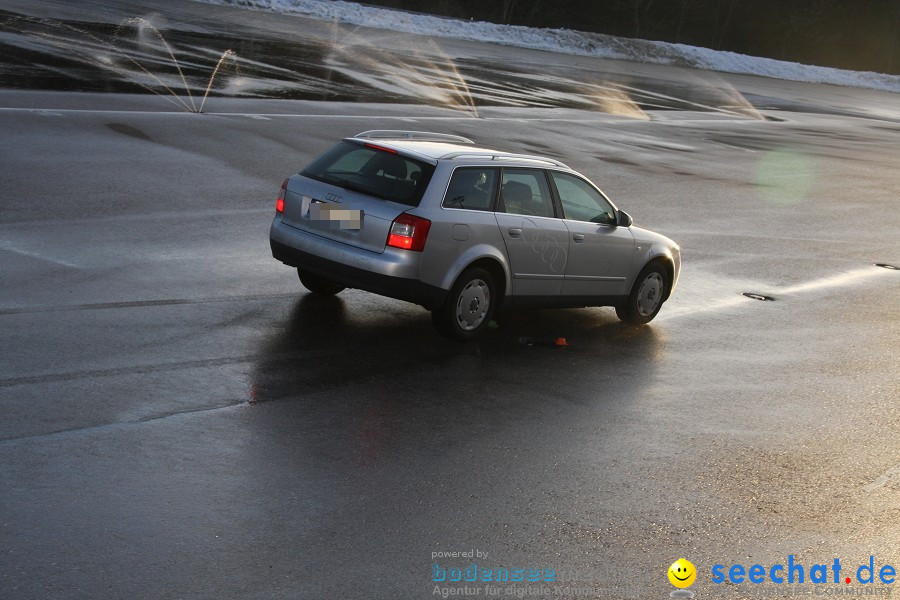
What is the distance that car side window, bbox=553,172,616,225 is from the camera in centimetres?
1064

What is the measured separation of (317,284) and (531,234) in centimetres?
198

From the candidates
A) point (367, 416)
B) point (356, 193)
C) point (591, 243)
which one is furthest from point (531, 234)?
point (367, 416)

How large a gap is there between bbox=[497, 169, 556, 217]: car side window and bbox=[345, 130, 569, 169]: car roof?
0.16m

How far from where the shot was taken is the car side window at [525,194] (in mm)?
9984

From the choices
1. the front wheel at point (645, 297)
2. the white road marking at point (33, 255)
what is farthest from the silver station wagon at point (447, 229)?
the white road marking at point (33, 255)

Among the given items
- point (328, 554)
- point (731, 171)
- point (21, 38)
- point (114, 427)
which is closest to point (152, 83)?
point (21, 38)

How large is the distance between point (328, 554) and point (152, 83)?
65.7ft

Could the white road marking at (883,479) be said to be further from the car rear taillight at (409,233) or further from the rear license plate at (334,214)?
the rear license plate at (334,214)

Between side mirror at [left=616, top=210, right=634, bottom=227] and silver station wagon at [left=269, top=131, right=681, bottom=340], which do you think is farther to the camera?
side mirror at [left=616, top=210, right=634, bottom=227]

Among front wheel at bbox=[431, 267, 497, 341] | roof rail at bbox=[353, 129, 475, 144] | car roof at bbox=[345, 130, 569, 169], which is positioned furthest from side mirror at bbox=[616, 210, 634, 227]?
front wheel at bbox=[431, 267, 497, 341]

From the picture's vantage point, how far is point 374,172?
955cm

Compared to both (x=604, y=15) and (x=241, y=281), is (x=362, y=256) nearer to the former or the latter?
(x=241, y=281)

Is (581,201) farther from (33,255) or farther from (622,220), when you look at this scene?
(33,255)

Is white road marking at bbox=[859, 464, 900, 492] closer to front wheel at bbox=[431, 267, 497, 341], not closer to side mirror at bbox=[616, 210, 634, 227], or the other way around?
front wheel at bbox=[431, 267, 497, 341]
